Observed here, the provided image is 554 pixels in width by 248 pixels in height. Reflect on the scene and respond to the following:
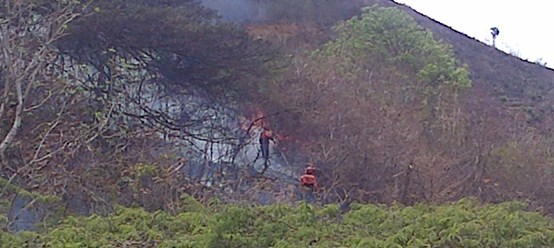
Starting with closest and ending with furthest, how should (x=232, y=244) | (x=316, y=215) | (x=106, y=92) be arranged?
1. (x=232, y=244)
2. (x=316, y=215)
3. (x=106, y=92)

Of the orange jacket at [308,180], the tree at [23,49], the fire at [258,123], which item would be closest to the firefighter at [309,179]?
the orange jacket at [308,180]

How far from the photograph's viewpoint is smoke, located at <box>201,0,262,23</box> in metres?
20.7

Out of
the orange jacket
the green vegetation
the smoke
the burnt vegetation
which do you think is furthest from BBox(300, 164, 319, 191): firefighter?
the smoke

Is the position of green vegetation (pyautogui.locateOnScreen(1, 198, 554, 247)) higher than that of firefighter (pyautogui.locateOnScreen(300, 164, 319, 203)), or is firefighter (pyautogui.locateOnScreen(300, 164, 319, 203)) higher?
green vegetation (pyautogui.locateOnScreen(1, 198, 554, 247))

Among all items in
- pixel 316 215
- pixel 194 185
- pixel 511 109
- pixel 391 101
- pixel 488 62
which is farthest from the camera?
pixel 488 62

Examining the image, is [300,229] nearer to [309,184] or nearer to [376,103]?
[309,184]

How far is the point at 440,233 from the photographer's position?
6410 millimetres

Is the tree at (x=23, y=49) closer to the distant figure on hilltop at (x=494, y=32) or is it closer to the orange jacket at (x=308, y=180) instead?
the orange jacket at (x=308, y=180)

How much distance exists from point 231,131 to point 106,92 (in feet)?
6.54

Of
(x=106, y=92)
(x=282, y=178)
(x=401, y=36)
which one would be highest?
(x=401, y=36)

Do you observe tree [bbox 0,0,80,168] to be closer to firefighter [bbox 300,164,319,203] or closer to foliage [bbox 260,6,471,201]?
firefighter [bbox 300,164,319,203]

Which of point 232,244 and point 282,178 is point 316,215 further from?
point 282,178

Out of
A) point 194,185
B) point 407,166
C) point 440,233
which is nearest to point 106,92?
point 194,185

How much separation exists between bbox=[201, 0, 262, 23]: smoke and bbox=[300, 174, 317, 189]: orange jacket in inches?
366
